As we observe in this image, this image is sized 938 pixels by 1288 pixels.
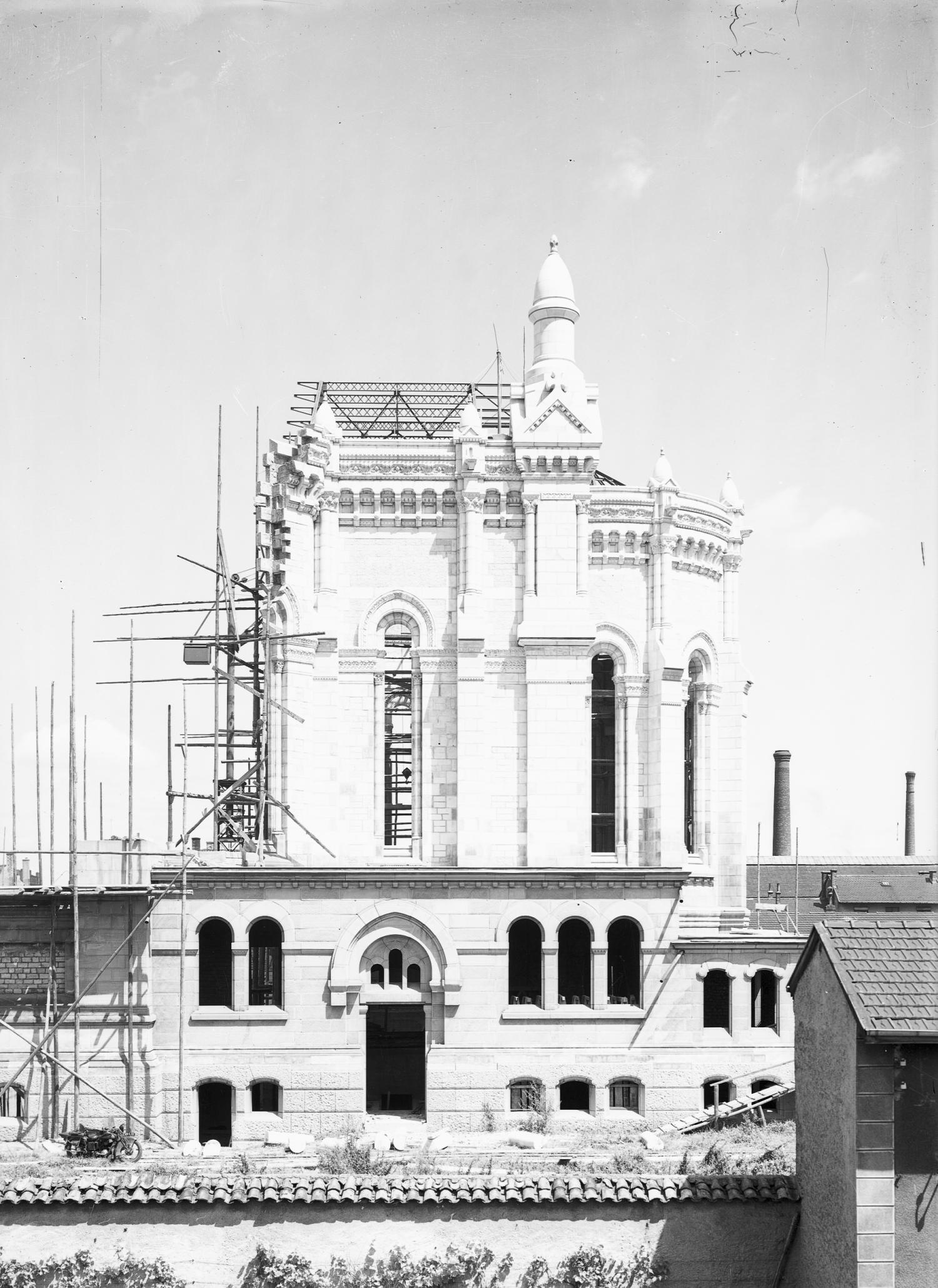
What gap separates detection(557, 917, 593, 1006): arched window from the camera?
125ft

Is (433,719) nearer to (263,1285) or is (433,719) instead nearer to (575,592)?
(575,592)

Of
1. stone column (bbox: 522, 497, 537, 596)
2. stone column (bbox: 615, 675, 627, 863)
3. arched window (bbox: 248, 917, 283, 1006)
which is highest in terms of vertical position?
stone column (bbox: 522, 497, 537, 596)

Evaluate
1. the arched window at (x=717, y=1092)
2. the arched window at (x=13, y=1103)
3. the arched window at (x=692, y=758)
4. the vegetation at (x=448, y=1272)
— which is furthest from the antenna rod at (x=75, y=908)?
the arched window at (x=692, y=758)

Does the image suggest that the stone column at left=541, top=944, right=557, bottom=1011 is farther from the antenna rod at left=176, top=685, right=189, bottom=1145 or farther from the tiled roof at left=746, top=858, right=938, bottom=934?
the tiled roof at left=746, top=858, right=938, bottom=934

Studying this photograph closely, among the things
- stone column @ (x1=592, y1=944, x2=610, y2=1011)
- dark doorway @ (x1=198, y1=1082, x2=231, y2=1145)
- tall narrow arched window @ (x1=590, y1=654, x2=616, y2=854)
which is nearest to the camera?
dark doorway @ (x1=198, y1=1082, x2=231, y2=1145)

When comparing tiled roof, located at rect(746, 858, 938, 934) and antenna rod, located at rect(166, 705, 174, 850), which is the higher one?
antenna rod, located at rect(166, 705, 174, 850)

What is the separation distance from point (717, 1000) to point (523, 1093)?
5.86 meters

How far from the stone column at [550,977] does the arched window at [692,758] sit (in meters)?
10.5

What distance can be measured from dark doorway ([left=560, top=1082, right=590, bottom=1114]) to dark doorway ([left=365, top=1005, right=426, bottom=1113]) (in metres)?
4.32

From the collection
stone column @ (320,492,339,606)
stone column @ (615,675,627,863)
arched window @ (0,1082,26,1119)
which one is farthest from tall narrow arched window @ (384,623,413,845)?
arched window @ (0,1082,26,1119)

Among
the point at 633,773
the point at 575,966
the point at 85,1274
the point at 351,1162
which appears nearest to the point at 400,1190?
the point at 351,1162

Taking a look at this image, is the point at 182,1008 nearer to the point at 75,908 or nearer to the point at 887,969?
the point at 75,908

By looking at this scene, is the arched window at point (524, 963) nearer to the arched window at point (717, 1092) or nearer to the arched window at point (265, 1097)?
the arched window at point (717, 1092)

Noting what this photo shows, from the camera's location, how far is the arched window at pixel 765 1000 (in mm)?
37750
